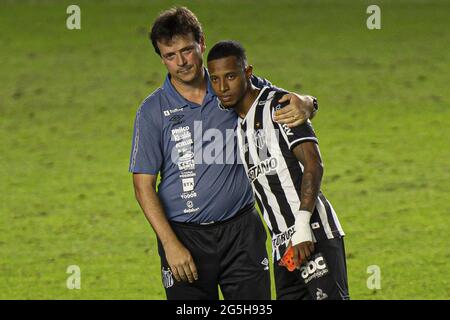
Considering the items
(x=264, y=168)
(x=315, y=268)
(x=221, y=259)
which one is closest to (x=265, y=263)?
(x=221, y=259)

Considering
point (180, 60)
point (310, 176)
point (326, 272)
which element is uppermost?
point (180, 60)

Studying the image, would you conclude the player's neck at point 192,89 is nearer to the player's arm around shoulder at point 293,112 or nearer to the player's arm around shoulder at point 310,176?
the player's arm around shoulder at point 293,112

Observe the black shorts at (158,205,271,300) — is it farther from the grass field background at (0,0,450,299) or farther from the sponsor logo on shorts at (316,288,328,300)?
the grass field background at (0,0,450,299)

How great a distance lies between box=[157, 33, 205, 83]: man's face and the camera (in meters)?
5.47

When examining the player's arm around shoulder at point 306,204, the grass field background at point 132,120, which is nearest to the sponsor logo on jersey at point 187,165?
the player's arm around shoulder at point 306,204

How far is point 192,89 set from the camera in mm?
5688

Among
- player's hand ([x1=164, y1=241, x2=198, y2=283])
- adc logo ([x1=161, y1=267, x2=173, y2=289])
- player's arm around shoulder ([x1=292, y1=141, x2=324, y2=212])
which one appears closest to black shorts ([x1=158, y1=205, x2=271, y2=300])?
adc logo ([x1=161, y1=267, x2=173, y2=289])

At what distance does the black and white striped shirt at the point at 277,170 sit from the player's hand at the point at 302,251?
13 centimetres

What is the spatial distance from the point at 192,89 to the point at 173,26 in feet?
1.25

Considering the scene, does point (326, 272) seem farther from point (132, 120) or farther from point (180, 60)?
point (132, 120)

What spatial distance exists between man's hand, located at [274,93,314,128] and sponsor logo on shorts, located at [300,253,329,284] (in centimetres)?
66

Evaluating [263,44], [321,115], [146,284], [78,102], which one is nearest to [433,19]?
[263,44]

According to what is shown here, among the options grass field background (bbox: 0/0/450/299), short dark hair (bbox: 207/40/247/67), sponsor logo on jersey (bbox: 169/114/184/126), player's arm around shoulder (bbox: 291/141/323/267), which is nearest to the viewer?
player's arm around shoulder (bbox: 291/141/323/267)

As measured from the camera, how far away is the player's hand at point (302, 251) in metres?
5.20
